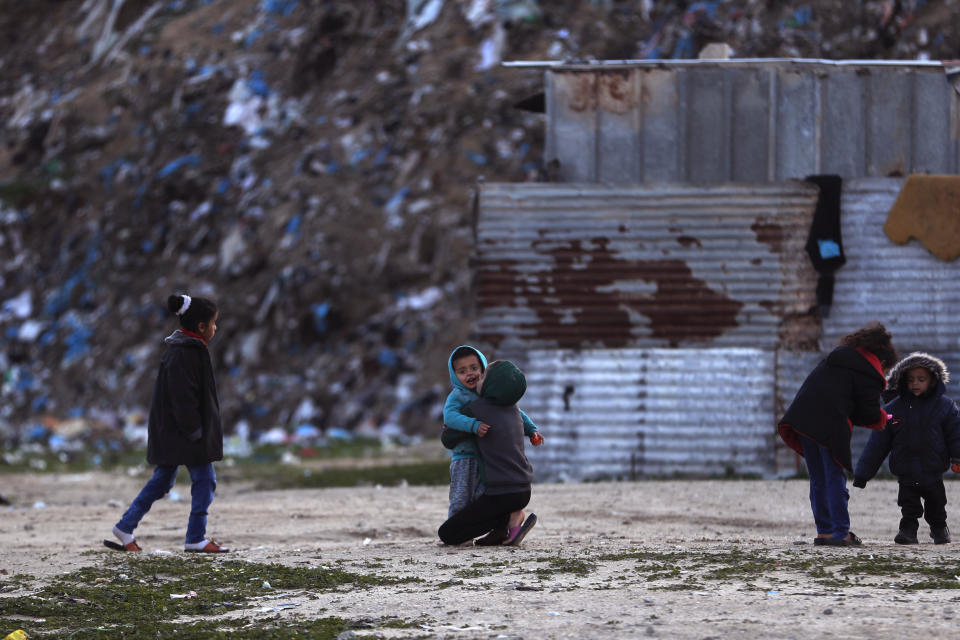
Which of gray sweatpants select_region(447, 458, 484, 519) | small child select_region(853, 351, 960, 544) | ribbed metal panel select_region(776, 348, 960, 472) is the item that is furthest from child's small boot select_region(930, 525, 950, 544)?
ribbed metal panel select_region(776, 348, 960, 472)

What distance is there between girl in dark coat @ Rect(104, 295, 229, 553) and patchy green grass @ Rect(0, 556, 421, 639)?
1.79 feet

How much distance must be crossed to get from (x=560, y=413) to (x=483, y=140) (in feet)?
34.8

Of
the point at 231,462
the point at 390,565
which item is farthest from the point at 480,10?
the point at 390,565

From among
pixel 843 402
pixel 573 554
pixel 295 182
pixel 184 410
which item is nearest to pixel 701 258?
pixel 843 402

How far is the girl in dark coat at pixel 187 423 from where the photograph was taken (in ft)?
21.7

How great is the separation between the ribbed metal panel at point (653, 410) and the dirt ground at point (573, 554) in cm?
53

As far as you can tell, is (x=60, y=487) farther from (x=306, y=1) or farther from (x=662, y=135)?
(x=306, y=1)

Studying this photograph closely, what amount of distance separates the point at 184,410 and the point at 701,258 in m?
5.28

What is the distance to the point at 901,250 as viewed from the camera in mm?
10266

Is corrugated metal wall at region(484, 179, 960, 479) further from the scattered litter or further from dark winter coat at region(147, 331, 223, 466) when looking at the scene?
the scattered litter

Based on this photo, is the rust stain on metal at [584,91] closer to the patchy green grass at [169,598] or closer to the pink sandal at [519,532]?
the pink sandal at [519,532]

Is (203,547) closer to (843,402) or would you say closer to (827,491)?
(827,491)

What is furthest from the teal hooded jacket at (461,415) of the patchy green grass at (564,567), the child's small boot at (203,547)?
the child's small boot at (203,547)

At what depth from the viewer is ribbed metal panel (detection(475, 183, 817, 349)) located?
10359 mm
